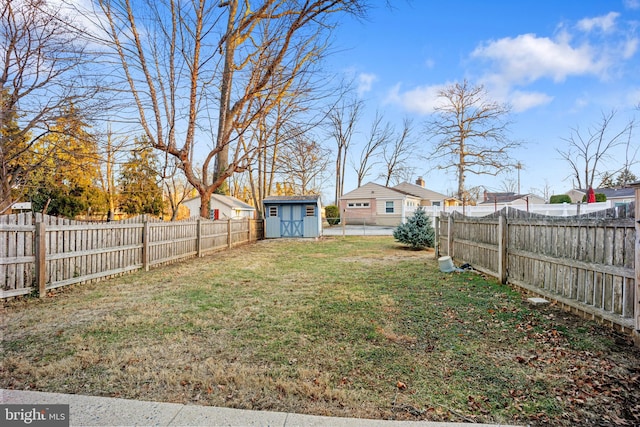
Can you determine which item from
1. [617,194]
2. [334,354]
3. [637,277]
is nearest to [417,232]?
[637,277]

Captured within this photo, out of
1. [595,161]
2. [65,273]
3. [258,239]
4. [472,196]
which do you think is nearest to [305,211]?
[258,239]

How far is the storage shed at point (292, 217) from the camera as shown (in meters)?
18.7

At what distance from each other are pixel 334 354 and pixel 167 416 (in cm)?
155

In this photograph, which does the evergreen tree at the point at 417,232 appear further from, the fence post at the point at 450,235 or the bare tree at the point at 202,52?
the bare tree at the point at 202,52

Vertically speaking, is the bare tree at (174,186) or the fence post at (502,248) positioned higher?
the bare tree at (174,186)

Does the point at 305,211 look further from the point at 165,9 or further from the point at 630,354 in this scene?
the point at 630,354

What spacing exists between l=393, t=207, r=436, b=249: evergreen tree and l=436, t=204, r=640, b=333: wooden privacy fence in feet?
18.0

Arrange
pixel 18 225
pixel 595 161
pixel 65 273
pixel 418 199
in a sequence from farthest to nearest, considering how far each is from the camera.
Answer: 1. pixel 418 199
2. pixel 595 161
3. pixel 65 273
4. pixel 18 225

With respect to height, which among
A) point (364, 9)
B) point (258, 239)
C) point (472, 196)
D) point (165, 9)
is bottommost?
point (258, 239)

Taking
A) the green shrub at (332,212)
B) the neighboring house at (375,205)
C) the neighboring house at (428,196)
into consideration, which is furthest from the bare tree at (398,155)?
the green shrub at (332,212)

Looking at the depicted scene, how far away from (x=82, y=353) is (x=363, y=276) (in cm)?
540

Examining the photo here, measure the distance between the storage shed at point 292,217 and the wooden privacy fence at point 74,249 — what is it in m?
9.10

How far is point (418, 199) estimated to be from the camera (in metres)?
32.0

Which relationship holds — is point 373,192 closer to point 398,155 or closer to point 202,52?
point 398,155
